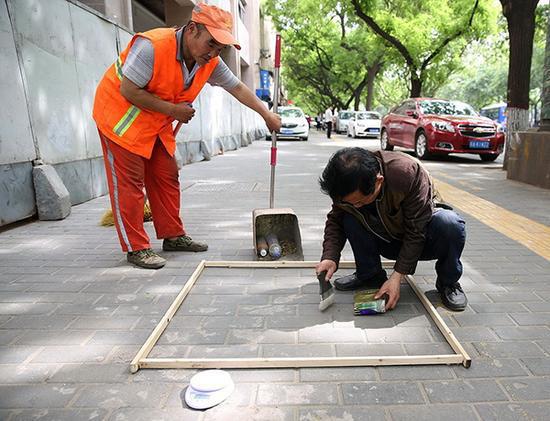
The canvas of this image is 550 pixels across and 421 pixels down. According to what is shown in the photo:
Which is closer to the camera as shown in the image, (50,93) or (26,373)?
(26,373)

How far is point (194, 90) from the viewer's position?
324 centimetres

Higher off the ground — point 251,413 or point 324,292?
point 324,292

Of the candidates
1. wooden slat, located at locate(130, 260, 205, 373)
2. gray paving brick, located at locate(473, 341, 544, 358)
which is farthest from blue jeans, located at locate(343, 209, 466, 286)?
wooden slat, located at locate(130, 260, 205, 373)

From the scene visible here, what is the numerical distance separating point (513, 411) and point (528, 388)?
205 millimetres

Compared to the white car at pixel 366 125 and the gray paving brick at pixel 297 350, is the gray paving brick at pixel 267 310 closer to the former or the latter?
the gray paving brick at pixel 297 350

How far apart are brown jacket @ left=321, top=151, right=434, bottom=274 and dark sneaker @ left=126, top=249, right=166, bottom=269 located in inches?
61.7

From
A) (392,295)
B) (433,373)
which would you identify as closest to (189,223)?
(392,295)

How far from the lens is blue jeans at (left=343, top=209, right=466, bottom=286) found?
8.20 ft

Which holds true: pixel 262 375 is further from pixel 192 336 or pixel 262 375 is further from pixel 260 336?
pixel 192 336

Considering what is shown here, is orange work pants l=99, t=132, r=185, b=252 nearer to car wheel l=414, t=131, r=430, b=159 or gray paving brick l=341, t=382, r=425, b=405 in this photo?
gray paving brick l=341, t=382, r=425, b=405

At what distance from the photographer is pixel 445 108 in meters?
11.5

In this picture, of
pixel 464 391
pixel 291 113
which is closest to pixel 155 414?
pixel 464 391

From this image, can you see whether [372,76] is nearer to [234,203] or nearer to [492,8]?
[492,8]

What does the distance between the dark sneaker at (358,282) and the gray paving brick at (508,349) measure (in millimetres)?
778
